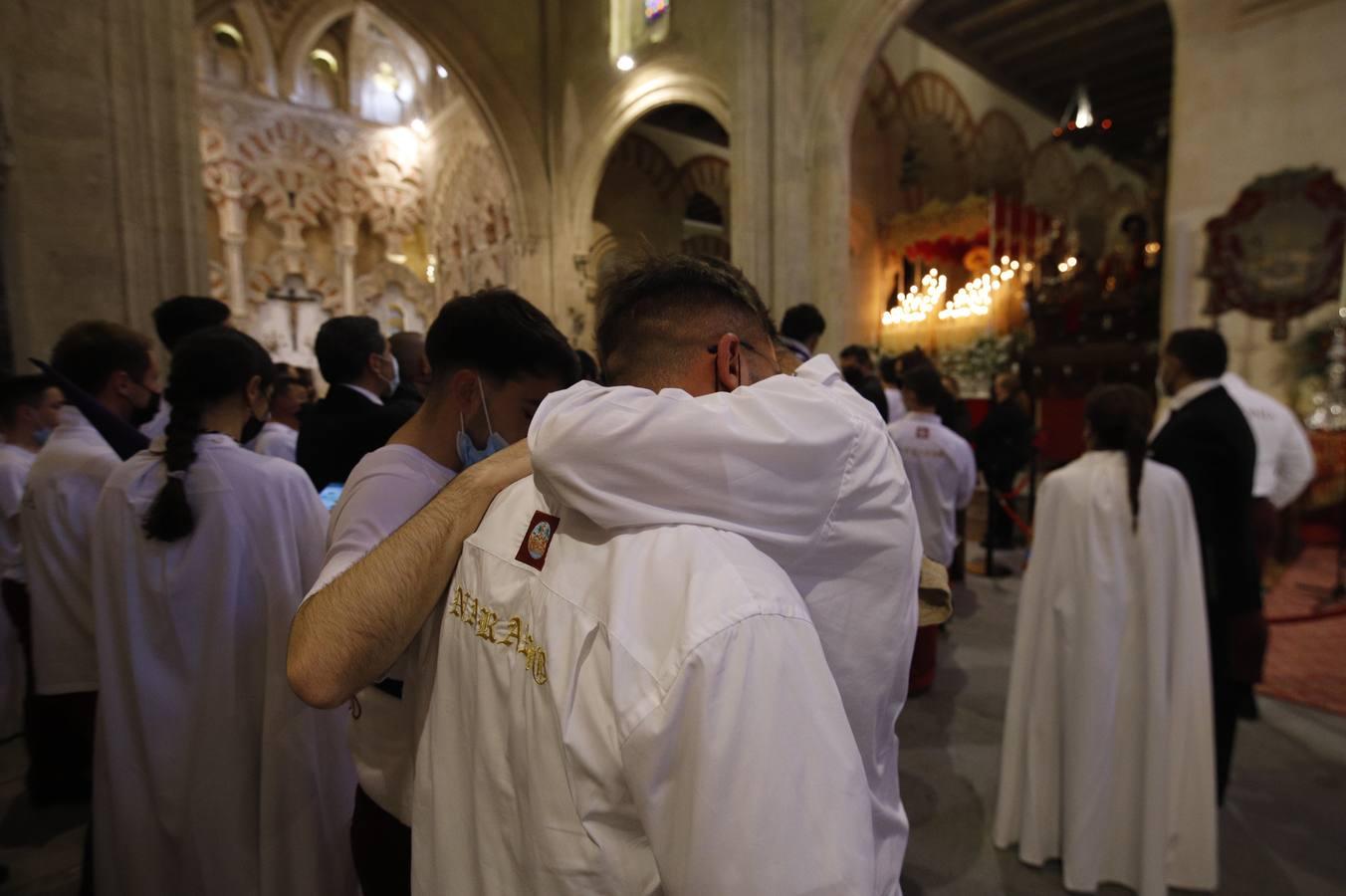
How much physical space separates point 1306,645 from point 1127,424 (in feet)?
14.1

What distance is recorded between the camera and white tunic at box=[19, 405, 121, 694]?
283 centimetres

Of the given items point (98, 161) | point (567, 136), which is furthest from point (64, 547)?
point (567, 136)

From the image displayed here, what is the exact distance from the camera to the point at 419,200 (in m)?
20.7

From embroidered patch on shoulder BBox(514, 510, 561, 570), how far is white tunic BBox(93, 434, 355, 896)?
1561 millimetres

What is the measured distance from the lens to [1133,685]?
2676mm

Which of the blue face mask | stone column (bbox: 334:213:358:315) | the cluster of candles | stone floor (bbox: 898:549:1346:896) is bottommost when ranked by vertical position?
stone floor (bbox: 898:549:1346:896)

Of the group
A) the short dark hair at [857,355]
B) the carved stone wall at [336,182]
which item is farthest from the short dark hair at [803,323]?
the carved stone wall at [336,182]

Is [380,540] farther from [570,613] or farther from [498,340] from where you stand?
[570,613]

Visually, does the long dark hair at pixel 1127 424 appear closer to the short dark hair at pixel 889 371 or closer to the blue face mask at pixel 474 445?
the blue face mask at pixel 474 445

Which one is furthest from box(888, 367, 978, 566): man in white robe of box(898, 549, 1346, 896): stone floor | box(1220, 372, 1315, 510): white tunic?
box(1220, 372, 1315, 510): white tunic

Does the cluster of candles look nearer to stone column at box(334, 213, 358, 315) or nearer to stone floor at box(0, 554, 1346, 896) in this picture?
stone floor at box(0, 554, 1346, 896)

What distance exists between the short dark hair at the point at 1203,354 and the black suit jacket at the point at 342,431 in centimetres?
372

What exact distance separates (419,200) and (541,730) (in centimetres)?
2287

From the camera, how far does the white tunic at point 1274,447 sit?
4688mm
